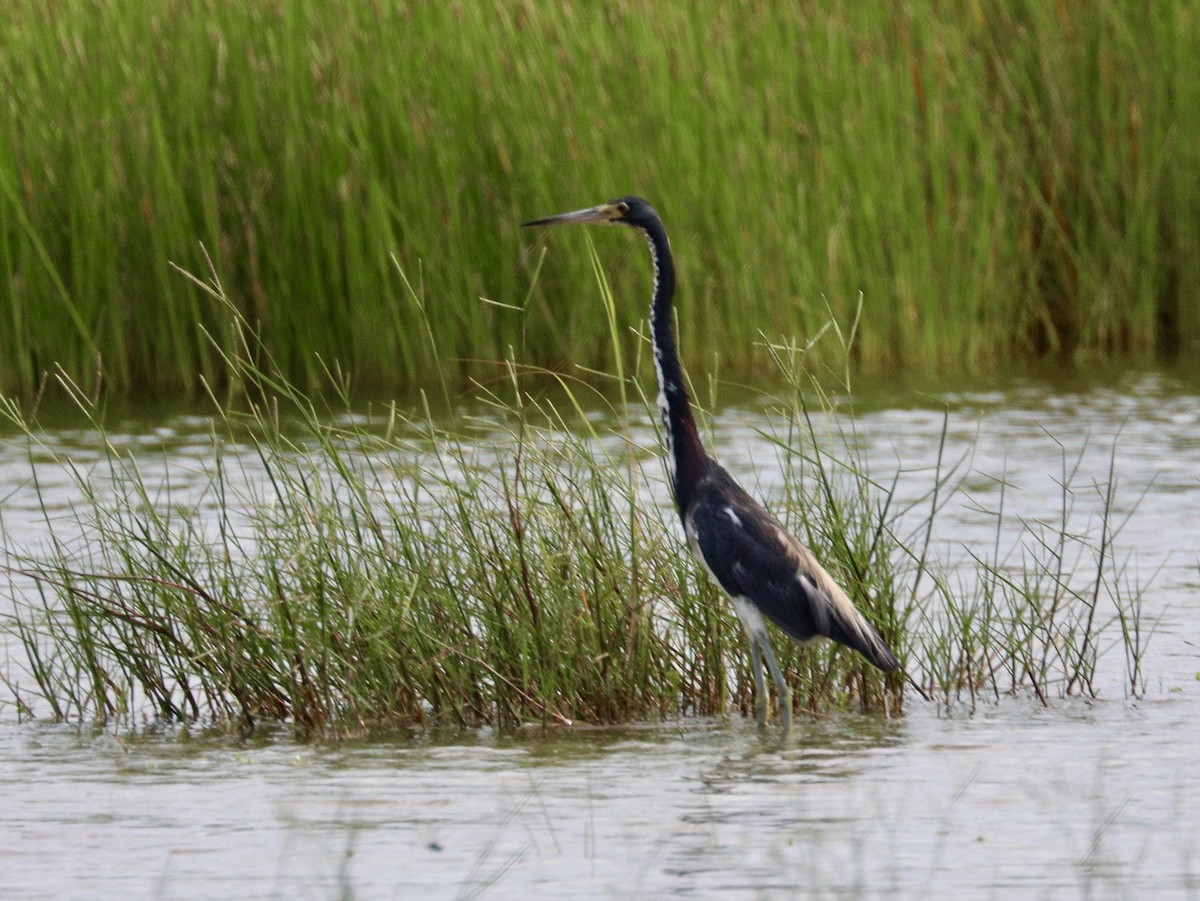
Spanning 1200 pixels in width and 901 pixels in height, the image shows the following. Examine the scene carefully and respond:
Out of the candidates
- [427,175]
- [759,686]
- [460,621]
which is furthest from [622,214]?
[427,175]

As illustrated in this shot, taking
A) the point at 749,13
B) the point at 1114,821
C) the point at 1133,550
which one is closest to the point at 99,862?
the point at 1114,821

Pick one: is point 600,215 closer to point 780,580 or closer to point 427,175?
point 780,580

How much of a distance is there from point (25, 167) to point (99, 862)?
692cm

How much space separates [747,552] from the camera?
5.17 meters

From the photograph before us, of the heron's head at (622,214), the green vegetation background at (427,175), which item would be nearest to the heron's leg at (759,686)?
the heron's head at (622,214)

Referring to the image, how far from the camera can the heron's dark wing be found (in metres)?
5.12

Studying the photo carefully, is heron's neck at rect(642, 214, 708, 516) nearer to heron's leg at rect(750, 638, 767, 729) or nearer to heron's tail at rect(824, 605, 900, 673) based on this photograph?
heron's leg at rect(750, 638, 767, 729)

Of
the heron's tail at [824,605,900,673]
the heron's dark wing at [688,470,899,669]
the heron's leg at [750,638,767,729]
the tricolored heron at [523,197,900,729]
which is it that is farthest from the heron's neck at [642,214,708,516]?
the heron's tail at [824,605,900,673]

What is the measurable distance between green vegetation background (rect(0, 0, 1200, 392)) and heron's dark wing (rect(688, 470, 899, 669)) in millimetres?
4878

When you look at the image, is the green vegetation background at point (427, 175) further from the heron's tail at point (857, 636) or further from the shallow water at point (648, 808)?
the heron's tail at point (857, 636)

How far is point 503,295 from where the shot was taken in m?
10.4

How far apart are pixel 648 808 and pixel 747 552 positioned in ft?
2.96

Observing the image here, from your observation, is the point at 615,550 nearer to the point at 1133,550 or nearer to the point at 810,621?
the point at 810,621

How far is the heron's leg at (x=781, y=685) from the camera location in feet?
17.2
